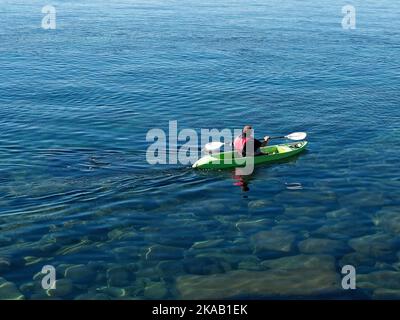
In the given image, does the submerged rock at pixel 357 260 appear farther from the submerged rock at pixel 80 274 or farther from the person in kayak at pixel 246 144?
the person in kayak at pixel 246 144

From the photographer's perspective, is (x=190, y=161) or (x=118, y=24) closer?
(x=190, y=161)

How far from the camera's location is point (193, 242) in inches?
729

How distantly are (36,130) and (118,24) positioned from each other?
39.6 meters

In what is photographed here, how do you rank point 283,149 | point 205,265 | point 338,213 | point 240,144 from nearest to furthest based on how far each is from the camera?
point 205,265, point 338,213, point 240,144, point 283,149

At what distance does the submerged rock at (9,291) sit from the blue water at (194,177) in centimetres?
5

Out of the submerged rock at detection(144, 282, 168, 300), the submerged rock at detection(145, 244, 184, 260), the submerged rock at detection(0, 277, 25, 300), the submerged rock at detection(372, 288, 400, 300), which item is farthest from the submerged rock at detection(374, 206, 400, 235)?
the submerged rock at detection(0, 277, 25, 300)

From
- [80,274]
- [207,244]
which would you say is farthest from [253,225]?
[80,274]

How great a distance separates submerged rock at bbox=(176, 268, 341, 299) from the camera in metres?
15.6

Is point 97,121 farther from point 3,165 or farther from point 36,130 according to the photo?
point 3,165

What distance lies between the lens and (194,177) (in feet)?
78.2

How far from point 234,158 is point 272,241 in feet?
22.5

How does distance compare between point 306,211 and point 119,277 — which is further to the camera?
point 306,211

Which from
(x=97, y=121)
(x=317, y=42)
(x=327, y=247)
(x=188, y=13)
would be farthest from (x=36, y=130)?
(x=188, y=13)

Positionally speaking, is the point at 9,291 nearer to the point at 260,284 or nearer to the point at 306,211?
the point at 260,284
